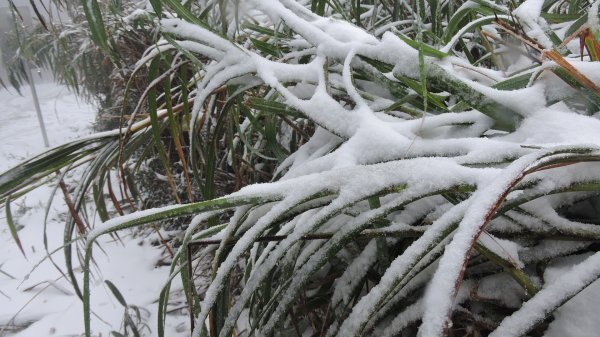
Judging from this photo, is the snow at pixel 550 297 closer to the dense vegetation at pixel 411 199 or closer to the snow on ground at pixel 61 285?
the dense vegetation at pixel 411 199

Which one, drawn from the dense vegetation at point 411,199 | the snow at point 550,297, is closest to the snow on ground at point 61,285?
the dense vegetation at point 411,199

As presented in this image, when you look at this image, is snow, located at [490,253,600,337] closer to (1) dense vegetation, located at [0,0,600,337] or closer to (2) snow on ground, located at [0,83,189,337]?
(1) dense vegetation, located at [0,0,600,337]

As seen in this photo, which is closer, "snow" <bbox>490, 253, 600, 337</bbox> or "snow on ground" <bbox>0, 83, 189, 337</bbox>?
"snow" <bbox>490, 253, 600, 337</bbox>

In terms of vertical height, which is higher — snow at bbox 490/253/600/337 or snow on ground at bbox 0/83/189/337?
snow at bbox 490/253/600/337

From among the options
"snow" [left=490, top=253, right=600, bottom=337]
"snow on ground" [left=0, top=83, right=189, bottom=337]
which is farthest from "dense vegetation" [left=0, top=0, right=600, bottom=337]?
"snow on ground" [left=0, top=83, right=189, bottom=337]

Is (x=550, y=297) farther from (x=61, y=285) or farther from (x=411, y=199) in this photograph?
(x=61, y=285)

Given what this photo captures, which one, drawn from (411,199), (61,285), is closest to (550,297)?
(411,199)

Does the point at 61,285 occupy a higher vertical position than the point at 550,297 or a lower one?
lower

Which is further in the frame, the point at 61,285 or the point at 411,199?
the point at 61,285

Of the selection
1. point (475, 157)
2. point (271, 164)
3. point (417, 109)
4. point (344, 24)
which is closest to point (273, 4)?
point (344, 24)

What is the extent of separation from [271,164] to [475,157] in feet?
2.88

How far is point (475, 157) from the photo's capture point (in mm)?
373

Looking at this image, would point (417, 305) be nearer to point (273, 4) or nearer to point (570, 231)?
point (570, 231)

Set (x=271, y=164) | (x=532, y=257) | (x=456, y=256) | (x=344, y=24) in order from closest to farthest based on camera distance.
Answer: (x=456, y=256) → (x=532, y=257) → (x=344, y=24) → (x=271, y=164)
